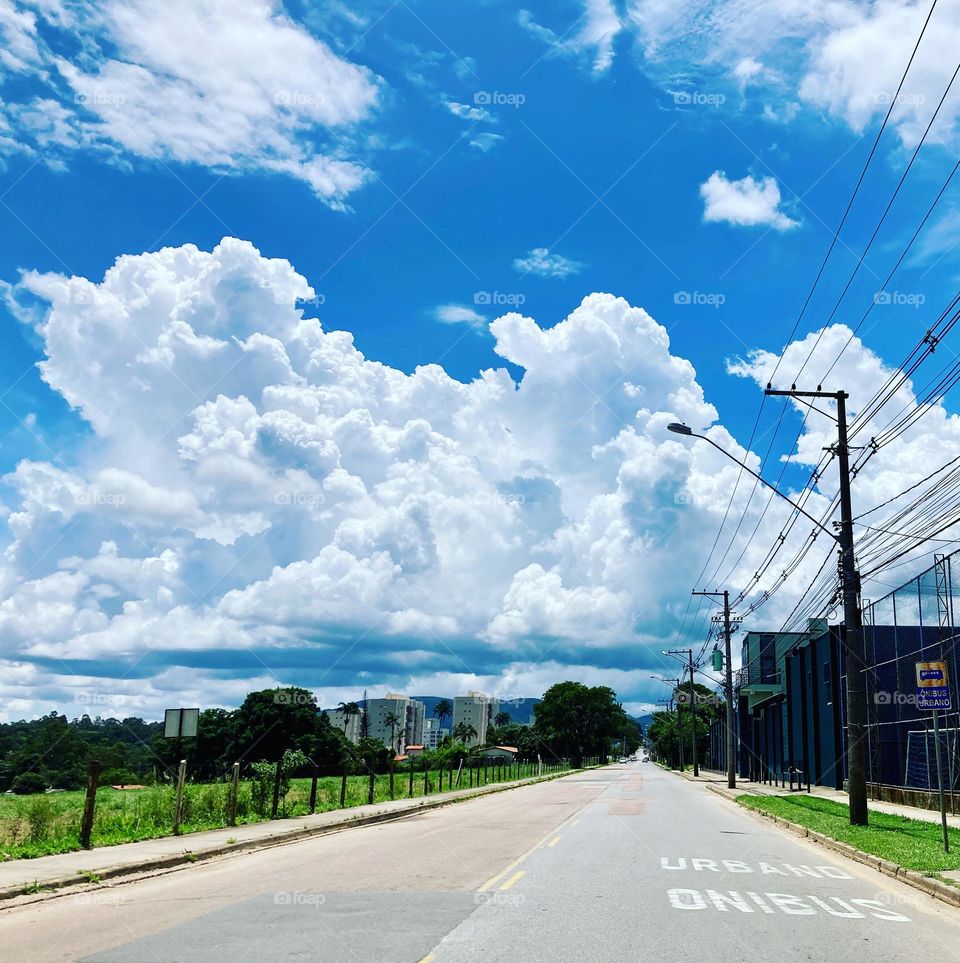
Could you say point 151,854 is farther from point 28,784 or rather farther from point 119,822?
point 28,784

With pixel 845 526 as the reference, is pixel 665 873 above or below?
below

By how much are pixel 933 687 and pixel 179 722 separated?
1380cm

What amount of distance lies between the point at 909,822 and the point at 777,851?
7514 mm

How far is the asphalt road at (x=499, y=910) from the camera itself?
330 inches

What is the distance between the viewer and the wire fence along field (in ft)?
93.2

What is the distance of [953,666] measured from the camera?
29.3 metres

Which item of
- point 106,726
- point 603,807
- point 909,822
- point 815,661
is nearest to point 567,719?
point 106,726

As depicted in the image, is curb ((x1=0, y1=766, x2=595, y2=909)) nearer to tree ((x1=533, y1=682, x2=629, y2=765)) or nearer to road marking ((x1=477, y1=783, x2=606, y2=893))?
road marking ((x1=477, y1=783, x2=606, y2=893))

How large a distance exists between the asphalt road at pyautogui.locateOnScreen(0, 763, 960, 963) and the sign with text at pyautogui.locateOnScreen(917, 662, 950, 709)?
314 centimetres

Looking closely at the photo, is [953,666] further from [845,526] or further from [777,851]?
[777,851]

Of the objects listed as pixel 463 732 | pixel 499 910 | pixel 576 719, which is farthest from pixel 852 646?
pixel 463 732

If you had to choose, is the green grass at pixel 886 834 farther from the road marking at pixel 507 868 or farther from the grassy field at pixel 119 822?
the grassy field at pixel 119 822

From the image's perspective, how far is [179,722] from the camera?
1828 centimetres

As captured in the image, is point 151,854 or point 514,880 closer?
point 514,880
